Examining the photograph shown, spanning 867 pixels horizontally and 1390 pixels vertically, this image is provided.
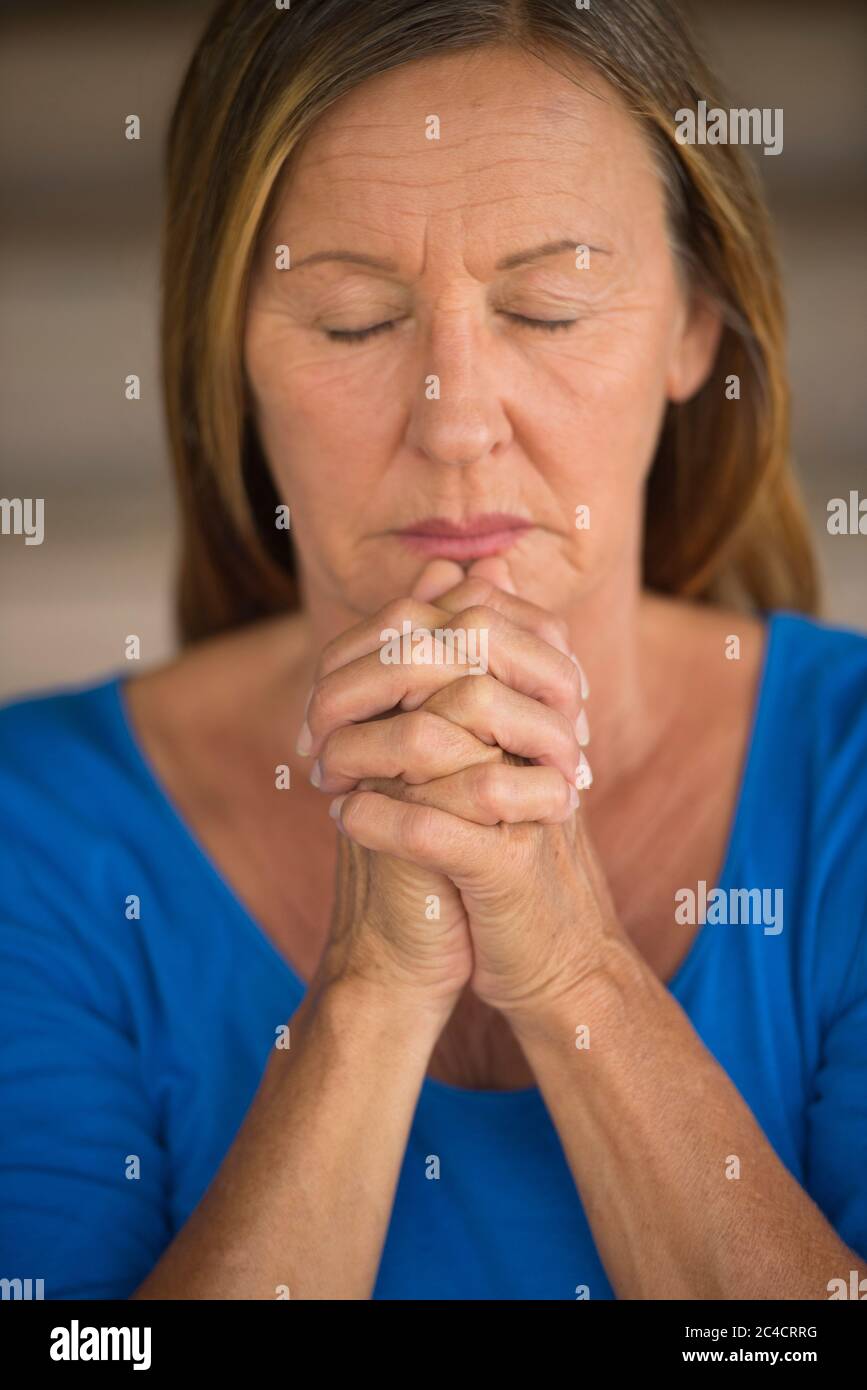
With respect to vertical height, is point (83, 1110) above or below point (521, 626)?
below

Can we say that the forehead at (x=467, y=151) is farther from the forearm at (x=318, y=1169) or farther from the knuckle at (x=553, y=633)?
the forearm at (x=318, y=1169)

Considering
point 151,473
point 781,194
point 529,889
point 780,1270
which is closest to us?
point 780,1270

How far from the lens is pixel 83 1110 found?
Answer: 1.45 m

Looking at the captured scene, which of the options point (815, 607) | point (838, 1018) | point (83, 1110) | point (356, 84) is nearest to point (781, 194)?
point (815, 607)

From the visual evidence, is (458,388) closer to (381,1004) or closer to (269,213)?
(269,213)

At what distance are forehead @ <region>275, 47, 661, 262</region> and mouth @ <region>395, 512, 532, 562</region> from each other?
0.28 meters

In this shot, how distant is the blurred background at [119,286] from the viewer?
3.25 meters

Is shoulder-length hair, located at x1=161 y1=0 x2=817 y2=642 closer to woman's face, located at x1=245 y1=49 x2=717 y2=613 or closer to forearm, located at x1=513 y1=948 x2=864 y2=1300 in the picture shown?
woman's face, located at x1=245 y1=49 x2=717 y2=613

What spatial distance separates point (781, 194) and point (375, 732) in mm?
2437

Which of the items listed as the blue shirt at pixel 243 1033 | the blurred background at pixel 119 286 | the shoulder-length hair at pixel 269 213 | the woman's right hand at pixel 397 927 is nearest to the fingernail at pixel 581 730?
the woman's right hand at pixel 397 927

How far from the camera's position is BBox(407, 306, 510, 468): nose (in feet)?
4.72

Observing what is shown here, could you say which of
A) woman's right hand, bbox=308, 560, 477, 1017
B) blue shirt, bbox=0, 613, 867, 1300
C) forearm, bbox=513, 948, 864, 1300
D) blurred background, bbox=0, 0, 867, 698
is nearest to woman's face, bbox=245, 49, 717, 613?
woman's right hand, bbox=308, 560, 477, 1017
